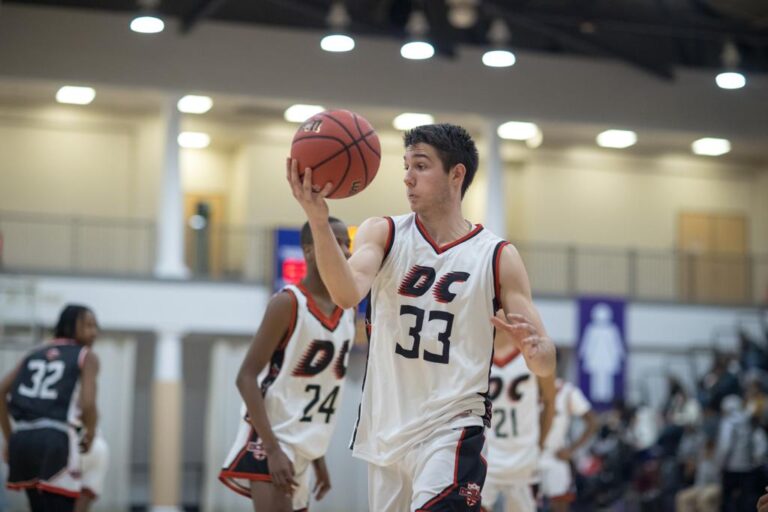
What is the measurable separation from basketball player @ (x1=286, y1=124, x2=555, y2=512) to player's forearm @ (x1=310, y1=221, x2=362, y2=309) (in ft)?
0.29

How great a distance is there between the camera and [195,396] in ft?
82.2

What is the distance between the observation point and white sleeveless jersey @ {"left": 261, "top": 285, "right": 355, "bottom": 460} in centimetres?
616

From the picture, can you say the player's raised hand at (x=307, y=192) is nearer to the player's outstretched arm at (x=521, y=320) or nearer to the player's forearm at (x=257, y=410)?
the player's outstretched arm at (x=521, y=320)

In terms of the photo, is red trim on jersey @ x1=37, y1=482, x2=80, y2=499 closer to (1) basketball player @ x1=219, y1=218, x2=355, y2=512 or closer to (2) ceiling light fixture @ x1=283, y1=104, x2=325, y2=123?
(1) basketball player @ x1=219, y1=218, x2=355, y2=512

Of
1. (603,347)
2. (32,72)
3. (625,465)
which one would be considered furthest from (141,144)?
(625,465)

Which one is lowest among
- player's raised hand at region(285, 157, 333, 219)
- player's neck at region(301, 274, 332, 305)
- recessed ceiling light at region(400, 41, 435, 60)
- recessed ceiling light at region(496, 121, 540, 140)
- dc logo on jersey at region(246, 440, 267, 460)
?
dc logo on jersey at region(246, 440, 267, 460)

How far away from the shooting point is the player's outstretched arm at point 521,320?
4461 millimetres

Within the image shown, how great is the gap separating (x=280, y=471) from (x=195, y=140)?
66.9 ft

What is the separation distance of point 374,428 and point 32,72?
17663 millimetres

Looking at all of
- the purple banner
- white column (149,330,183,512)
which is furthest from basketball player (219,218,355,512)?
the purple banner

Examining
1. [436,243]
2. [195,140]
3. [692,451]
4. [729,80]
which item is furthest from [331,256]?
[195,140]

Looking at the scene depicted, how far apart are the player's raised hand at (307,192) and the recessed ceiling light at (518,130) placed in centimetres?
1939

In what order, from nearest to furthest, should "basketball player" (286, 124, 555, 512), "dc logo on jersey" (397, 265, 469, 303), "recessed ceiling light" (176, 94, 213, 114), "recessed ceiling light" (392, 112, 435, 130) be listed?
"basketball player" (286, 124, 555, 512), "dc logo on jersey" (397, 265, 469, 303), "recessed ceiling light" (176, 94, 213, 114), "recessed ceiling light" (392, 112, 435, 130)

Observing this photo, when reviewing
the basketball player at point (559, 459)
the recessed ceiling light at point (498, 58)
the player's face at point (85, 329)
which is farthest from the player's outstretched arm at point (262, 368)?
the recessed ceiling light at point (498, 58)
